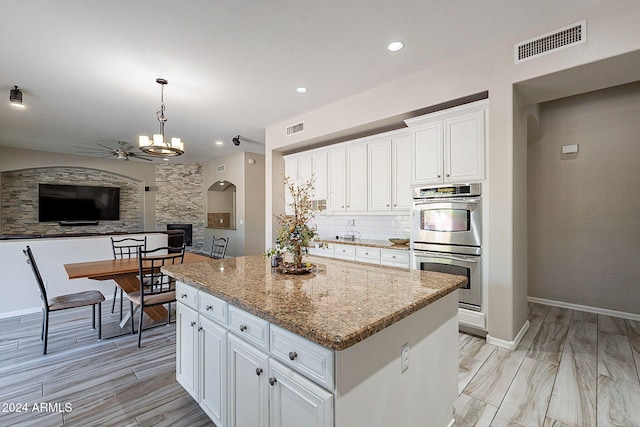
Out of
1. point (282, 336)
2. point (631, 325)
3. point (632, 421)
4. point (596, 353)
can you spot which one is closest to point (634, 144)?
point (631, 325)

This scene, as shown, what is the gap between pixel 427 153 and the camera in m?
3.42

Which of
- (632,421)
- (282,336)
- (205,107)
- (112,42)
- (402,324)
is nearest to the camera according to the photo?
(282,336)

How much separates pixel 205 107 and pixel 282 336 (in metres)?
4.24

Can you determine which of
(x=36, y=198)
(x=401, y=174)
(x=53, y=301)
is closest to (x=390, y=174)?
(x=401, y=174)

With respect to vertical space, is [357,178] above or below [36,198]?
above

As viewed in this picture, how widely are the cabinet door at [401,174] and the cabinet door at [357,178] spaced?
47 cm

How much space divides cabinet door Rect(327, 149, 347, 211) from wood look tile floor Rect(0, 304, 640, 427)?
98.3 inches

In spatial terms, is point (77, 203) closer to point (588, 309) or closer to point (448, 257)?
point (448, 257)

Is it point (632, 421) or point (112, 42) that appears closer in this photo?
point (632, 421)

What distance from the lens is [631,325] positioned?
344cm

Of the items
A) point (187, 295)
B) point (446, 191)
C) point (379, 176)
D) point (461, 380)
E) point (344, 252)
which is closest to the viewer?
point (187, 295)

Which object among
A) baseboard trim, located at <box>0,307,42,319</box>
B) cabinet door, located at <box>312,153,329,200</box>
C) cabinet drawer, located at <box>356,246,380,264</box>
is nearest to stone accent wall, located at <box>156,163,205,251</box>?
baseboard trim, located at <box>0,307,42,319</box>

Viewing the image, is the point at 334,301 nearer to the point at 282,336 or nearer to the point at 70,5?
the point at 282,336

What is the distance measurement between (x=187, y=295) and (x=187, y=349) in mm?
384
